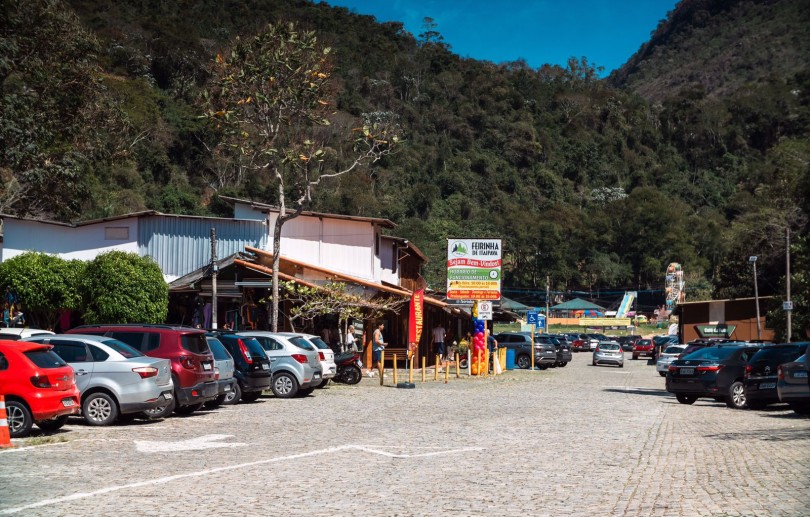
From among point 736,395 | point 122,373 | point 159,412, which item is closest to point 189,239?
point 159,412

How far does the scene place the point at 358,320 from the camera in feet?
118

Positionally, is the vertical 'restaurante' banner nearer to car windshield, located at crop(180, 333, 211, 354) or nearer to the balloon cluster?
the balloon cluster

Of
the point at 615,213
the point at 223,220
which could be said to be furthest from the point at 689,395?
the point at 615,213

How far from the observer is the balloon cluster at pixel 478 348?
36872 mm

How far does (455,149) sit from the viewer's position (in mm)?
131375

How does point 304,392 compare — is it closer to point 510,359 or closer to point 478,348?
point 478,348

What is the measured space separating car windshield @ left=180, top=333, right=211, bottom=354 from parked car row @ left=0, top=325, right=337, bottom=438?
0.8 inches

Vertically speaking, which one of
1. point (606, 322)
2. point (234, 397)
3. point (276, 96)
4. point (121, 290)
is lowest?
point (234, 397)

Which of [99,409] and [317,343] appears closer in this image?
[99,409]

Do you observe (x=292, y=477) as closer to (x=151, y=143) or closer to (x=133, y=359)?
(x=133, y=359)

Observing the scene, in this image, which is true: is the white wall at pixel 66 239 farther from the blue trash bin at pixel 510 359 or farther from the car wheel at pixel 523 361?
the car wheel at pixel 523 361

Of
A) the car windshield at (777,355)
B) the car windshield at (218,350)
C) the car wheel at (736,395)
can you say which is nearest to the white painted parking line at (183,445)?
the car windshield at (218,350)

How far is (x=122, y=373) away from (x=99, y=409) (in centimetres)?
80

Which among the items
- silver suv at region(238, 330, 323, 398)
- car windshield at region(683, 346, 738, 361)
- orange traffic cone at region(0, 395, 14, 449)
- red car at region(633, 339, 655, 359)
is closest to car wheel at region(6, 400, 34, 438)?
orange traffic cone at region(0, 395, 14, 449)
